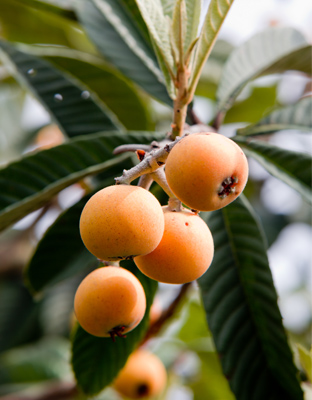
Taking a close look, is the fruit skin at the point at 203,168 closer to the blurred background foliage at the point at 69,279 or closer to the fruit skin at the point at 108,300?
the fruit skin at the point at 108,300

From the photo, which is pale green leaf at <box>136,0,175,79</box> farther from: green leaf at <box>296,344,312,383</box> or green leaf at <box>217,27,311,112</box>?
green leaf at <box>296,344,312,383</box>

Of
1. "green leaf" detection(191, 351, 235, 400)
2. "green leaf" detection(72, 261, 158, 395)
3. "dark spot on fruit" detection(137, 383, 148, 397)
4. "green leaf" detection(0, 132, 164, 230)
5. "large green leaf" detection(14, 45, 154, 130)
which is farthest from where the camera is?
"green leaf" detection(191, 351, 235, 400)

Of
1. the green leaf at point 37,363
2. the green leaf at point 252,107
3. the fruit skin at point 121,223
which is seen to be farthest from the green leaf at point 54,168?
the green leaf at point 37,363

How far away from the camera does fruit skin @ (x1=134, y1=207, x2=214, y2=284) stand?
713 mm

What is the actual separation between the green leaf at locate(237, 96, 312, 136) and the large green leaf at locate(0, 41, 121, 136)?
408 mm

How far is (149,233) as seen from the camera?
659 mm

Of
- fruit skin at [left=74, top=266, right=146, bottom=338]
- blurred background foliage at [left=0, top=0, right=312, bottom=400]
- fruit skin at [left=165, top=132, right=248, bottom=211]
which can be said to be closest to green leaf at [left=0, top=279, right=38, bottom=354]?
blurred background foliage at [left=0, top=0, right=312, bottom=400]

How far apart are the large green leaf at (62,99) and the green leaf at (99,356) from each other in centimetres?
58

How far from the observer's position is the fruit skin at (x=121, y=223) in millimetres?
652

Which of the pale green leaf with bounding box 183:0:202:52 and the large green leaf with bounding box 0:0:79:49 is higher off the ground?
the pale green leaf with bounding box 183:0:202:52

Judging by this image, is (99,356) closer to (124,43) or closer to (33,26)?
(124,43)

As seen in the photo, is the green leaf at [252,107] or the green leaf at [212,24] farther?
the green leaf at [252,107]

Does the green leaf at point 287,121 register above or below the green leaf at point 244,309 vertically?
above

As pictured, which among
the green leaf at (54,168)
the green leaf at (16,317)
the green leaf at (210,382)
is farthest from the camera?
the green leaf at (16,317)
